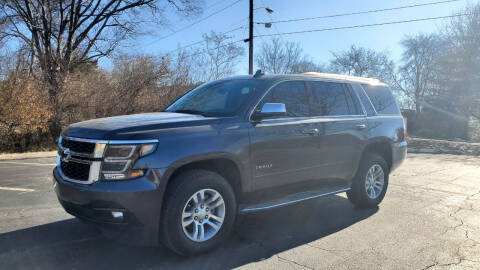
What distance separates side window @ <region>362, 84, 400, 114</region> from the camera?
5.75 m

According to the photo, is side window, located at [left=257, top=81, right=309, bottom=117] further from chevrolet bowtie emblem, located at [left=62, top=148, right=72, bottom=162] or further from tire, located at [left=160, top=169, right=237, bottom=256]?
chevrolet bowtie emblem, located at [left=62, top=148, right=72, bottom=162]

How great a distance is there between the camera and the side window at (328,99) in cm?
481

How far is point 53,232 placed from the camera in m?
4.24

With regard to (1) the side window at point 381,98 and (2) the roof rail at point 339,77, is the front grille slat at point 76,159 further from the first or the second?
(1) the side window at point 381,98

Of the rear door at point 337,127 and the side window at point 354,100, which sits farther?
the side window at point 354,100

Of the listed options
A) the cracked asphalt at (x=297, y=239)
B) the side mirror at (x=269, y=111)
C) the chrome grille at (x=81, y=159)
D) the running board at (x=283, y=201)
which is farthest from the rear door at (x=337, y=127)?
the chrome grille at (x=81, y=159)

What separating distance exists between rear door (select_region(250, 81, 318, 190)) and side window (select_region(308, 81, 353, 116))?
16cm

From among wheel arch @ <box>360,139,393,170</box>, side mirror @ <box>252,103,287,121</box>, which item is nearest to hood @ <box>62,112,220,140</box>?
side mirror @ <box>252,103,287,121</box>

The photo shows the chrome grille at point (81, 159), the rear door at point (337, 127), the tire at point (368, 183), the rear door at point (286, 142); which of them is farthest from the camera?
the tire at point (368, 183)

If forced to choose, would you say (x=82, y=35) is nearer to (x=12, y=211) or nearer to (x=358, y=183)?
(x=12, y=211)

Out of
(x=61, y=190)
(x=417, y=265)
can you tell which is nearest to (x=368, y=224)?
(x=417, y=265)

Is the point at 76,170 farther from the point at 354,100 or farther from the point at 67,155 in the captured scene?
the point at 354,100

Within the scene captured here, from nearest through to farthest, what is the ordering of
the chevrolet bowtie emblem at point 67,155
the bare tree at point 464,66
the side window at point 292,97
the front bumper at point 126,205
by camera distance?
the front bumper at point 126,205, the chevrolet bowtie emblem at point 67,155, the side window at point 292,97, the bare tree at point 464,66

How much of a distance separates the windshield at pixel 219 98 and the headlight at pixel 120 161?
1.18 meters
